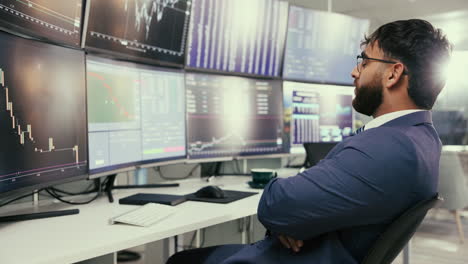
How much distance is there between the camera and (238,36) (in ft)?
8.23

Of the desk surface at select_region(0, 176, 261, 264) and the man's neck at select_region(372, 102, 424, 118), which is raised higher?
the man's neck at select_region(372, 102, 424, 118)

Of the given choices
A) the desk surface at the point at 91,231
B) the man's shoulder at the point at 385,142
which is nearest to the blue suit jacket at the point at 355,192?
the man's shoulder at the point at 385,142

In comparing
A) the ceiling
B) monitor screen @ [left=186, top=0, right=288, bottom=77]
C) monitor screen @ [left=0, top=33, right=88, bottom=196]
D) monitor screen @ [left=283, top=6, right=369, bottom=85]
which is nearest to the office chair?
the ceiling

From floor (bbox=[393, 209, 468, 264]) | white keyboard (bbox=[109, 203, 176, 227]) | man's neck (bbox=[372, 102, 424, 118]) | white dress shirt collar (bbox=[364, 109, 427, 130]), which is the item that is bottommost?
floor (bbox=[393, 209, 468, 264])

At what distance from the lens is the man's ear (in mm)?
1178

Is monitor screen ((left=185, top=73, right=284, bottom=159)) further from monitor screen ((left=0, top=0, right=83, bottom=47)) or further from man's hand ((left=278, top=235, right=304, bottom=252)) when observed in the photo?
man's hand ((left=278, top=235, right=304, bottom=252))

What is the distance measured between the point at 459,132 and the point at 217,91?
2.30 meters

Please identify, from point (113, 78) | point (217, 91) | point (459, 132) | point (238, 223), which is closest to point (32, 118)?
point (113, 78)

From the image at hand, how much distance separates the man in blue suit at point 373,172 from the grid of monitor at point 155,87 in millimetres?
729

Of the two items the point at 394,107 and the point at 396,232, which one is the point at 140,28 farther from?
the point at 396,232

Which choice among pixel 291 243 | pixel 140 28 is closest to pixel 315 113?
pixel 140 28

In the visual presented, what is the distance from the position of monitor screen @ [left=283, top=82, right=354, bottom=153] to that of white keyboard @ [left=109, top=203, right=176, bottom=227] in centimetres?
131

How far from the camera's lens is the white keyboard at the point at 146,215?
132 centimetres

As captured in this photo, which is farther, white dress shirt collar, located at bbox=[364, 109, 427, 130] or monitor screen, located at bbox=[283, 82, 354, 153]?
monitor screen, located at bbox=[283, 82, 354, 153]
